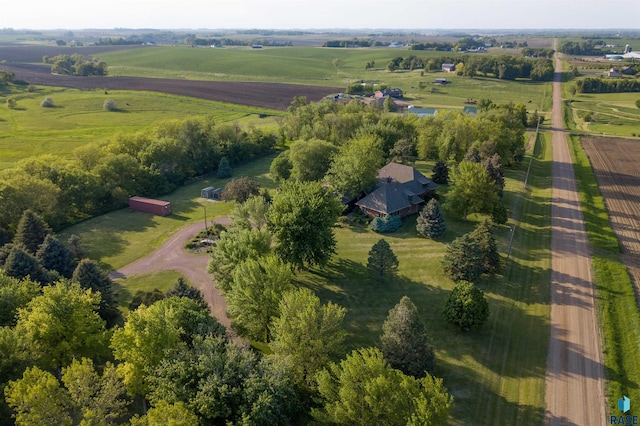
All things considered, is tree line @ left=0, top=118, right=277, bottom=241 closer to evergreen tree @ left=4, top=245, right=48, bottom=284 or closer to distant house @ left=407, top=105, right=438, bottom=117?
evergreen tree @ left=4, top=245, right=48, bottom=284

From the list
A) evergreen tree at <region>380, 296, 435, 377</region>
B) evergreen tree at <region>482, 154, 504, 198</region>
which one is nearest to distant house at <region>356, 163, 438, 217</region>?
evergreen tree at <region>482, 154, 504, 198</region>

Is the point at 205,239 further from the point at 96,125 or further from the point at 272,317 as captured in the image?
the point at 96,125

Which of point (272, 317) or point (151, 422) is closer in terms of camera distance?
point (151, 422)

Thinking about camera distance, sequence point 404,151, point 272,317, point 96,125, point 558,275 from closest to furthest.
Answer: point 272,317, point 558,275, point 404,151, point 96,125

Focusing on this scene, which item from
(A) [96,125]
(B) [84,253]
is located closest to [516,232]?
(B) [84,253]

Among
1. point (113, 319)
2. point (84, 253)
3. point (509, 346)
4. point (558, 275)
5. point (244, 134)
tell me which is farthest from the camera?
point (244, 134)

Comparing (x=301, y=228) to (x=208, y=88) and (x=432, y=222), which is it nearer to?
(x=432, y=222)
